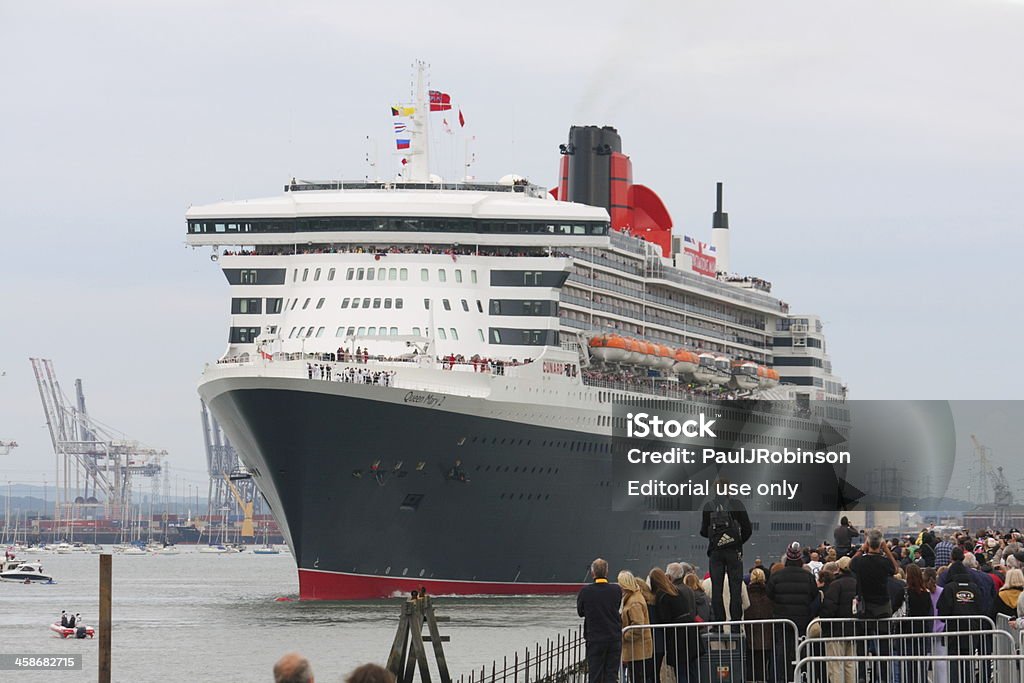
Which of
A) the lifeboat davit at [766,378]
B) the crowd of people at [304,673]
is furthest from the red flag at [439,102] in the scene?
the crowd of people at [304,673]

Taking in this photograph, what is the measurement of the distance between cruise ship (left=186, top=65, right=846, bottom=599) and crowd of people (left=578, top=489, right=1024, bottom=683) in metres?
24.4

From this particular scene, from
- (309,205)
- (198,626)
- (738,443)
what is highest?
(309,205)

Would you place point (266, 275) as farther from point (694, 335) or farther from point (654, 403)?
point (694, 335)

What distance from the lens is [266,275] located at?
148ft

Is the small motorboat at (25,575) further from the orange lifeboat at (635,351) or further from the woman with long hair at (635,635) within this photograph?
the woman with long hair at (635,635)

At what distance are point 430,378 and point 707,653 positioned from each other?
26.7 meters

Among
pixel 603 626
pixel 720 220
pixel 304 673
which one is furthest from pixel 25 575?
pixel 304 673

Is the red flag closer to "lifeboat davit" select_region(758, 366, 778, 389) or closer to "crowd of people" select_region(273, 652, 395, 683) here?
"lifeboat davit" select_region(758, 366, 778, 389)

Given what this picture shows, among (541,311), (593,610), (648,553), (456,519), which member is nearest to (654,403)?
(648,553)

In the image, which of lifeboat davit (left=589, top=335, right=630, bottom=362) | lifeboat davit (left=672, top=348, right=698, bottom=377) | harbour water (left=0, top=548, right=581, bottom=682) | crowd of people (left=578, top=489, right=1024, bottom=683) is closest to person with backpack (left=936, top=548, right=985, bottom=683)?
crowd of people (left=578, top=489, right=1024, bottom=683)

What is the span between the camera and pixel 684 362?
180 ft

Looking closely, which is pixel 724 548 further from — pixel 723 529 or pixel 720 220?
pixel 720 220

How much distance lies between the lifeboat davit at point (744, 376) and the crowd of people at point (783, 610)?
1730 inches

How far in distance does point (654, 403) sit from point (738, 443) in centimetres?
756
